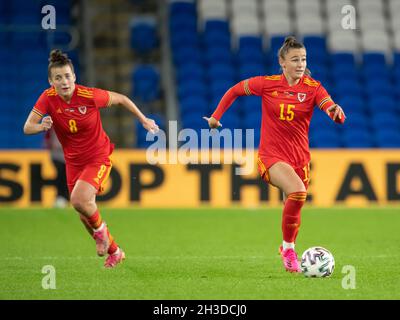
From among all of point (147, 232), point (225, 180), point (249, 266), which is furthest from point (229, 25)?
point (249, 266)

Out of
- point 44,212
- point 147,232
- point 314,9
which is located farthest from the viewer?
point 314,9

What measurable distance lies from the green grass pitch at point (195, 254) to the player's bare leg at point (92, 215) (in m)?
0.18

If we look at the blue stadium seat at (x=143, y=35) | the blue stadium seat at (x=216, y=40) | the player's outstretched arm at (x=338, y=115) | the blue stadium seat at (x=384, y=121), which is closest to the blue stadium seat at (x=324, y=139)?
the blue stadium seat at (x=384, y=121)

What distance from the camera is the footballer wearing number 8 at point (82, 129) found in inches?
363

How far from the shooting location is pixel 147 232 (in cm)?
1329

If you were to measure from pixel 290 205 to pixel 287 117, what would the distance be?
0.77 m

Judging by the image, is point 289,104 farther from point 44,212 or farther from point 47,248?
point 44,212

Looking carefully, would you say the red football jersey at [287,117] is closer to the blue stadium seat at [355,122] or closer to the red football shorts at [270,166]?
the red football shorts at [270,166]

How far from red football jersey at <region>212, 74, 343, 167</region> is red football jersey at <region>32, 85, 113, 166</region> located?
4.52 ft

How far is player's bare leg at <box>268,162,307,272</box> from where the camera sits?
9109 millimetres

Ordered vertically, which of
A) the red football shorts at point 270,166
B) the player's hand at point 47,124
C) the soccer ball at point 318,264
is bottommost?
the soccer ball at point 318,264

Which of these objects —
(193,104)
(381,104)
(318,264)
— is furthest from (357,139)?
(318,264)

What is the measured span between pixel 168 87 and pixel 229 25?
81.5 inches
